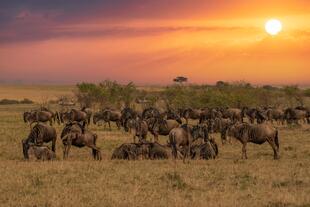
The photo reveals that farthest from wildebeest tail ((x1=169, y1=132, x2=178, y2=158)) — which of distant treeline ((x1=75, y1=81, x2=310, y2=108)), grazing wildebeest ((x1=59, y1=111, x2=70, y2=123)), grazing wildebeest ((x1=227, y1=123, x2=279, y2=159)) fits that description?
distant treeline ((x1=75, y1=81, x2=310, y2=108))

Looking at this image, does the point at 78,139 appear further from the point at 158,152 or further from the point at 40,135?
the point at 158,152

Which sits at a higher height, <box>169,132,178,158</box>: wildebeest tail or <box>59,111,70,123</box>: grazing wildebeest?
<box>59,111,70,123</box>: grazing wildebeest

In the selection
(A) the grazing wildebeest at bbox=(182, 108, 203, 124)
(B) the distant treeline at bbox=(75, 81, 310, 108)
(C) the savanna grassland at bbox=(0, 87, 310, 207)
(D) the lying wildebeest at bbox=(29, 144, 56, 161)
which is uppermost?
(B) the distant treeline at bbox=(75, 81, 310, 108)

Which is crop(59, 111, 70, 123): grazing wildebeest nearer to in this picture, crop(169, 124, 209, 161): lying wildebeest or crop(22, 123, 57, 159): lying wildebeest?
crop(22, 123, 57, 159): lying wildebeest

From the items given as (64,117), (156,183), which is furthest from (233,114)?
(156,183)

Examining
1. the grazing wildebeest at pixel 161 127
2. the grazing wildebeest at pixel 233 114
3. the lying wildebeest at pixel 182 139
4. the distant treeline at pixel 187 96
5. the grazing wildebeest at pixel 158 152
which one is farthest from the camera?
the distant treeline at pixel 187 96

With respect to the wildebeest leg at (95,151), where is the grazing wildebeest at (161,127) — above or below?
above

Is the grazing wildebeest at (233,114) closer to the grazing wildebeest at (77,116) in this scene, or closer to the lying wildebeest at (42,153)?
the grazing wildebeest at (77,116)

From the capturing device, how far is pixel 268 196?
1465 centimetres

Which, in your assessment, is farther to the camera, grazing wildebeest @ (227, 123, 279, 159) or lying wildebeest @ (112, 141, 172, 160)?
grazing wildebeest @ (227, 123, 279, 159)

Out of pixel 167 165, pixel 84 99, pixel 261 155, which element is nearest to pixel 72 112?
pixel 261 155

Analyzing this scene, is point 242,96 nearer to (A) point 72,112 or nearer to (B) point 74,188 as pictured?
(A) point 72,112

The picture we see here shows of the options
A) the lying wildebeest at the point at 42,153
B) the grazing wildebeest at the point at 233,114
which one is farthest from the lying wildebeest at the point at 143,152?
the grazing wildebeest at the point at 233,114

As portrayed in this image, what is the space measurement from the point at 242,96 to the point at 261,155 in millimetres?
62710
